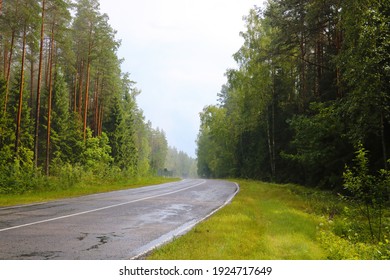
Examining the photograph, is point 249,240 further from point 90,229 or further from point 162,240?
point 90,229

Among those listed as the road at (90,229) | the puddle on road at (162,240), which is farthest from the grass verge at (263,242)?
the road at (90,229)

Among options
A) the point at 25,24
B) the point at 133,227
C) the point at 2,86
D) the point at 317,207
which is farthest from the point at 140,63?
the point at 2,86

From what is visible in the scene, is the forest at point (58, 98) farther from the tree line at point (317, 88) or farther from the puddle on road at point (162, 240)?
the tree line at point (317, 88)

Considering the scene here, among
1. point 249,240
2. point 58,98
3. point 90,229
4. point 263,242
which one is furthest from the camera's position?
point 58,98

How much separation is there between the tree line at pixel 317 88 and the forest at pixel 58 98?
15.1m

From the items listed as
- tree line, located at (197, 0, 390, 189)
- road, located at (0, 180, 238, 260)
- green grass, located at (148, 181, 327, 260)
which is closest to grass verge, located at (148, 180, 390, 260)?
green grass, located at (148, 181, 327, 260)

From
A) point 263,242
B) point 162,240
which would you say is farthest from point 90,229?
point 263,242

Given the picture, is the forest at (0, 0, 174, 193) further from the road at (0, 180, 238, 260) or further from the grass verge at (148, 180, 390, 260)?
the grass verge at (148, 180, 390, 260)

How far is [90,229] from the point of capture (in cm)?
853

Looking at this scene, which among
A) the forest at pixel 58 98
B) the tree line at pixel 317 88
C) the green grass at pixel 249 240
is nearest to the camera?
the green grass at pixel 249 240

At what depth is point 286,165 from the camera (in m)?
35.2

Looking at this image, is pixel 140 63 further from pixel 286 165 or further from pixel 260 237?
pixel 286 165

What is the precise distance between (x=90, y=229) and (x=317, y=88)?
69.4 feet

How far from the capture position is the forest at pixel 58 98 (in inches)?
933
